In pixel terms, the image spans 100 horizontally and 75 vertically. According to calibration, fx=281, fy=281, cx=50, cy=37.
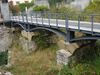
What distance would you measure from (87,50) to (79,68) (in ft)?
5.85

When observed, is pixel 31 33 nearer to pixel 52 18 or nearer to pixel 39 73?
pixel 52 18

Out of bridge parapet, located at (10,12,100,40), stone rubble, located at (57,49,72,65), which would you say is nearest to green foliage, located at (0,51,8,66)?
bridge parapet, located at (10,12,100,40)

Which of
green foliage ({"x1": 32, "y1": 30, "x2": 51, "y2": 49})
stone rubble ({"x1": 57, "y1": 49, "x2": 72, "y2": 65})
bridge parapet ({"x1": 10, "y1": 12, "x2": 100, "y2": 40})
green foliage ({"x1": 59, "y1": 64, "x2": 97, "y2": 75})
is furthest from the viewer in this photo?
green foliage ({"x1": 32, "y1": 30, "x2": 51, "y2": 49})

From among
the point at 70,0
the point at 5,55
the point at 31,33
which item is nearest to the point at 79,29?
the point at 31,33

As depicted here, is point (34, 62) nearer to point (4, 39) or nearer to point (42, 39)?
point (42, 39)

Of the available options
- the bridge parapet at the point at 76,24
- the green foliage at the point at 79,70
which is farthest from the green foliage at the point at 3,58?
the green foliage at the point at 79,70

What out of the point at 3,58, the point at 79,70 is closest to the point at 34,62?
the point at 3,58

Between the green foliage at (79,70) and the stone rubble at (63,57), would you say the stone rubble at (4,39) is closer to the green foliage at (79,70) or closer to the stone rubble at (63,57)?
the stone rubble at (63,57)

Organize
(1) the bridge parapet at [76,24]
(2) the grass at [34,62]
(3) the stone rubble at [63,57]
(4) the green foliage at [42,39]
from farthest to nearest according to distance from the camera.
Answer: (4) the green foliage at [42,39], (2) the grass at [34,62], (3) the stone rubble at [63,57], (1) the bridge parapet at [76,24]

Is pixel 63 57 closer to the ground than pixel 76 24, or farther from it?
closer to the ground

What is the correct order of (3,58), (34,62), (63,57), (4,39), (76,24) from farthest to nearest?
1. (4,39)
2. (3,58)
3. (34,62)
4. (63,57)
5. (76,24)

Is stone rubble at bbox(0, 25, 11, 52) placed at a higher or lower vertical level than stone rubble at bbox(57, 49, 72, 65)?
lower

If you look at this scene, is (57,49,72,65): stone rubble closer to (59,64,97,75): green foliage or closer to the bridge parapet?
(59,64,97,75): green foliage

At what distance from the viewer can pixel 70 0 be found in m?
37.8
